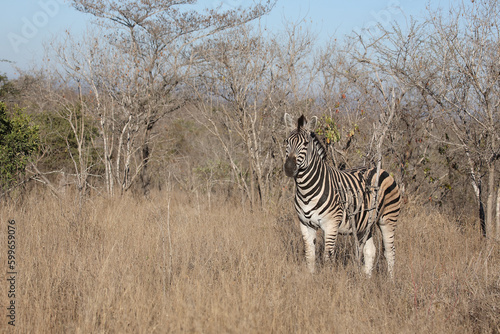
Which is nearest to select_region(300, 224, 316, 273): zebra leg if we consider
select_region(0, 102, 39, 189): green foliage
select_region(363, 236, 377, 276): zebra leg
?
select_region(363, 236, 377, 276): zebra leg

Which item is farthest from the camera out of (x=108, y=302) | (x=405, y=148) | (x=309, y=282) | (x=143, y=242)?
(x=405, y=148)

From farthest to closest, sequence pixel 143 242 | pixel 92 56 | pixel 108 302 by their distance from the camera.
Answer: pixel 92 56 < pixel 143 242 < pixel 108 302

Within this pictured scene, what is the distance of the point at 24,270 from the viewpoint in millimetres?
4113

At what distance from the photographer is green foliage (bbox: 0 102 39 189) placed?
7.39 meters

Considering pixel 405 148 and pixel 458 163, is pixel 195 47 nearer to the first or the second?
pixel 405 148

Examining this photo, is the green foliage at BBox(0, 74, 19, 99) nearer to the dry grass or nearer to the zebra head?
the dry grass

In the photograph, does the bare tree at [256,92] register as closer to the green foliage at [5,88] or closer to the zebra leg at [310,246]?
the zebra leg at [310,246]

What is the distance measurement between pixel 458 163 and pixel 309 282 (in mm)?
5605

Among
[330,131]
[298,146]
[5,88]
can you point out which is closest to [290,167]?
[298,146]

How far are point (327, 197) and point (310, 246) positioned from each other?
609 mm

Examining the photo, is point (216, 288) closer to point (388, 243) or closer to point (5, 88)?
point (388, 243)

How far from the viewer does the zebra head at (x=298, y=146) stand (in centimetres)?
435

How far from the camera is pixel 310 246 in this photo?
15.6 ft

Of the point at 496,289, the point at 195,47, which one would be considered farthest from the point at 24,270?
the point at 195,47
